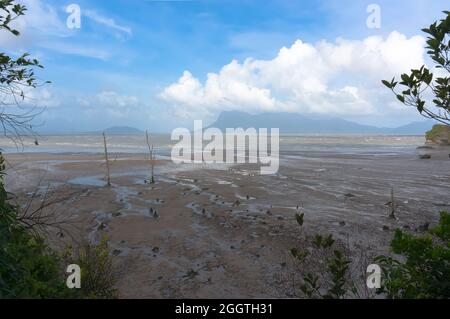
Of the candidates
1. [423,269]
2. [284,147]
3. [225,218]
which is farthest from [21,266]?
[284,147]

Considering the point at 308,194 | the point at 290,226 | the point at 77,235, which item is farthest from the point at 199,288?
the point at 308,194

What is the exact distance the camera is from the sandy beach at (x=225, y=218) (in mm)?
8312

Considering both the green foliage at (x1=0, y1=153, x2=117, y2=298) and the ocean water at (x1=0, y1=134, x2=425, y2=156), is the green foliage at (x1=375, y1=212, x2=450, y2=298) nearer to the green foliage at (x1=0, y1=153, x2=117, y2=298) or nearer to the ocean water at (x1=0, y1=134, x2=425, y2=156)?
the green foliage at (x1=0, y1=153, x2=117, y2=298)

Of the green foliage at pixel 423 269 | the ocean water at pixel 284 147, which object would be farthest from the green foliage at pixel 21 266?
the ocean water at pixel 284 147

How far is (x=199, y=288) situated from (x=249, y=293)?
3.89 ft

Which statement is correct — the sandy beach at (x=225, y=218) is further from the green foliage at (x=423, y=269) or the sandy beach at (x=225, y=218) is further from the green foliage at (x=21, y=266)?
the green foliage at (x=423, y=269)

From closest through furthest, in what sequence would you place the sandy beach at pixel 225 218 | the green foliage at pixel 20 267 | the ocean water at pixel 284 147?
the green foliage at pixel 20 267, the sandy beach at pixel 225 218, the ocean water at pixel 284 147

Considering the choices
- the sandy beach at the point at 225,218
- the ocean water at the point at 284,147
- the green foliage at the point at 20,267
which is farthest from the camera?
the ocean water at the point at 284,147

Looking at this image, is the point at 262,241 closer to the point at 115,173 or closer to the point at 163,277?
the point at 163,277

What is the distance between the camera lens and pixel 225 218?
43.5ft

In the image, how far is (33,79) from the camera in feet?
14.5

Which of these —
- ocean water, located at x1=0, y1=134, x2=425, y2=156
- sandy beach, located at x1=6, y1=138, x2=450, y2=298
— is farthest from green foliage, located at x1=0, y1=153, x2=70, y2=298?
ocean water, located at x1=0, y1=134, x2=425, y2=156
